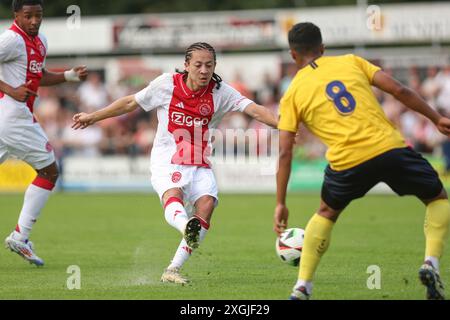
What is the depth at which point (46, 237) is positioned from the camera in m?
13.5

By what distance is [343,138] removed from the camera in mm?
6949

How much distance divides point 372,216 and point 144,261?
682 centimetres

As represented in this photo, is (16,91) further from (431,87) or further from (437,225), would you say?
(431,87)

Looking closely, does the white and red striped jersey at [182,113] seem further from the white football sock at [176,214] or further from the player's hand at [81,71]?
the player's hand at [81,71]

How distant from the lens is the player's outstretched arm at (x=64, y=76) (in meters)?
10.3

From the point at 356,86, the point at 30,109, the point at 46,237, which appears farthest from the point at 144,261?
the point at 356,86

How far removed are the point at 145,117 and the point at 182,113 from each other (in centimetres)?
1654

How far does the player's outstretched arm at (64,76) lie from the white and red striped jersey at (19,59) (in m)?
0.24

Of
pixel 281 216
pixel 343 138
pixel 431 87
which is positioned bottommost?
pixel 281 216

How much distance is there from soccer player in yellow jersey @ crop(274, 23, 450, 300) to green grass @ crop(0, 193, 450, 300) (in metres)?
0.68

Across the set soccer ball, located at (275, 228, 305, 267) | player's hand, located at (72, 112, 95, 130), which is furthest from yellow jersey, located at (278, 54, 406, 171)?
player's hand, located at (72, 112, 95, 130)

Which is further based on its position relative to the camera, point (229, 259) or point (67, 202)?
point (67, 202)

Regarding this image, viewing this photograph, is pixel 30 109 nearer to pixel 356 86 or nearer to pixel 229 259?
pixel 229 259

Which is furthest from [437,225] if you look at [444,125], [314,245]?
[314,245]
